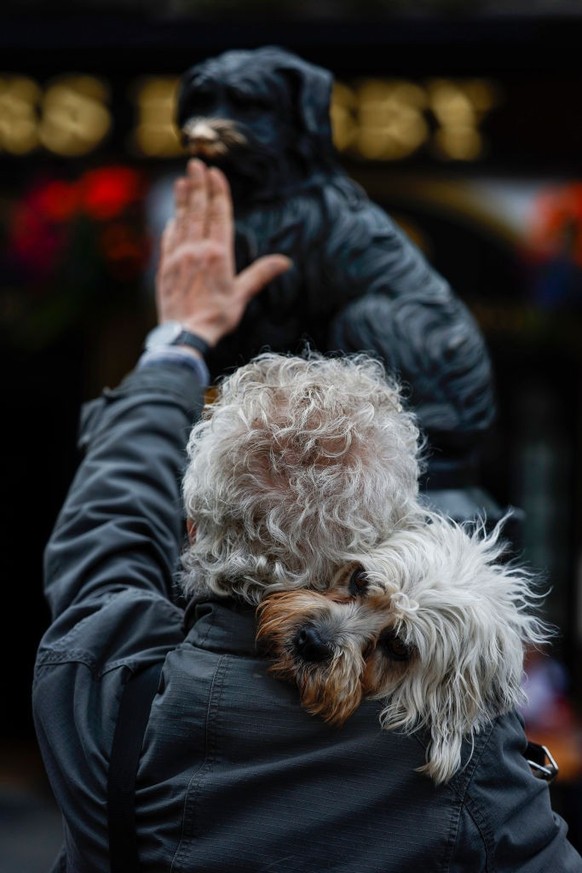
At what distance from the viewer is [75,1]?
16.1 feet

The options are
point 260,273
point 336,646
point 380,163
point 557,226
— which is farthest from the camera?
point 380,163

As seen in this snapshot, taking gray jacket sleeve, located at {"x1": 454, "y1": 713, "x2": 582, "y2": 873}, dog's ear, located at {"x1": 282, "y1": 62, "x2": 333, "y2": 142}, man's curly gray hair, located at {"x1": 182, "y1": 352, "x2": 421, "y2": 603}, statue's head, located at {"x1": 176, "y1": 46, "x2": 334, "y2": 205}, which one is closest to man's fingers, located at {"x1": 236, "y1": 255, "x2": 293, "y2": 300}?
statue's head, located at {"x1": 176, "y1": 46, "x2": 334, "y2": 205}

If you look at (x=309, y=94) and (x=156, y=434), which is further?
(x=309, y=94)

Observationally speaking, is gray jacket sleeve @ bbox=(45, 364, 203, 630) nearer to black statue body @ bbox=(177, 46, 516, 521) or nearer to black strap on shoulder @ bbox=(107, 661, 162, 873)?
black strap on shoulder @ bbox=(107, 661, 162, 873)

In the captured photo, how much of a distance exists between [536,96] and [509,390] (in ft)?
4.93

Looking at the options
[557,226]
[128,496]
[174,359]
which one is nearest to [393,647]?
[128,496]

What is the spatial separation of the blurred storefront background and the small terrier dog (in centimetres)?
361

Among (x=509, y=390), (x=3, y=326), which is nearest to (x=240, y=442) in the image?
(x=3, y=326)

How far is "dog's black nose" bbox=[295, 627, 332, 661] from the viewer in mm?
1044

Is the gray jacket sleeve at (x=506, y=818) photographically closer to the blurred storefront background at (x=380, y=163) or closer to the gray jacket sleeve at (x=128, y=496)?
the gray jacket sleeve at (x=128, y=496)

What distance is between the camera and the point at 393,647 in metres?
1.07

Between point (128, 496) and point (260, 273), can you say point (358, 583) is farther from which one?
point (260, 273)

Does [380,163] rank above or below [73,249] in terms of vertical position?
above

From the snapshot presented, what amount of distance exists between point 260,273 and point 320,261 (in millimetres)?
130
